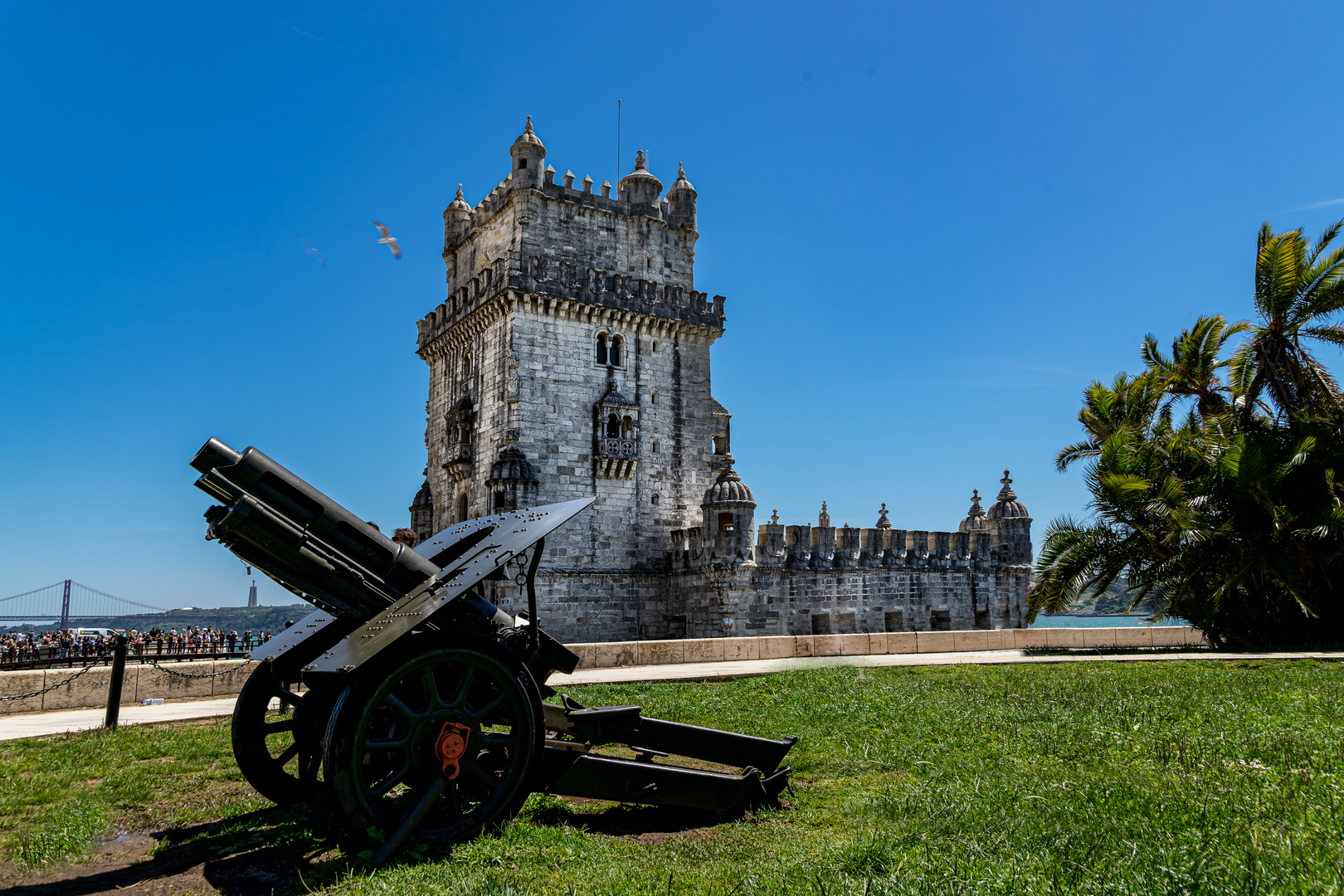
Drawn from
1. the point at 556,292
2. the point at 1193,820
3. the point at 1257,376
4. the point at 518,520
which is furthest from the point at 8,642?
the point at 1257,376

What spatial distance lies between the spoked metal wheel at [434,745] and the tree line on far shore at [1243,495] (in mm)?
16939

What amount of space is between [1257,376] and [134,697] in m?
23.1

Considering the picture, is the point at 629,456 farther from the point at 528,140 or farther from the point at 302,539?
the point at 302,539

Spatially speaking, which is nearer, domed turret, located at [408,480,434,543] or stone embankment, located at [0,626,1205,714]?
stone embankment, located at [0,626,1205,714]

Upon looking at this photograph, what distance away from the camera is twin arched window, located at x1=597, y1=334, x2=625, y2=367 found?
28.1 metres

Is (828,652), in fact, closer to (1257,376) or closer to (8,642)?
(1257,376)

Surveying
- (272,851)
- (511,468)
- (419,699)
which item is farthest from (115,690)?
(511,468)

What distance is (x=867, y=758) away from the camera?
7.14 metres

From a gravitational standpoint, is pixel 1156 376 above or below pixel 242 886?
above

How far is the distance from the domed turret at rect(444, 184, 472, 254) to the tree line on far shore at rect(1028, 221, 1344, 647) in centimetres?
2273

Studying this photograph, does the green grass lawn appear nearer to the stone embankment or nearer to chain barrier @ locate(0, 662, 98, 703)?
chain barrier @ locate(0, 662, 98, 703)

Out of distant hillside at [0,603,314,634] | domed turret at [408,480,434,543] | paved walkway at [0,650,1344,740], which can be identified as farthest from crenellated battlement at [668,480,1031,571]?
distant hillside at [0,603,314,634]

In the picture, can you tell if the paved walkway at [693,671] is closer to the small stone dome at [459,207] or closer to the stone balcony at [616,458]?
the stone balcony at [616,458]

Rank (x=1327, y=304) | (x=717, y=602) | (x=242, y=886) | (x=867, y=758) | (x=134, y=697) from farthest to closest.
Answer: (x=717, y=602) → (x=1327, y=304) → (x=134, y=697) → (x=867, y=758) → (x=242, y=886)
